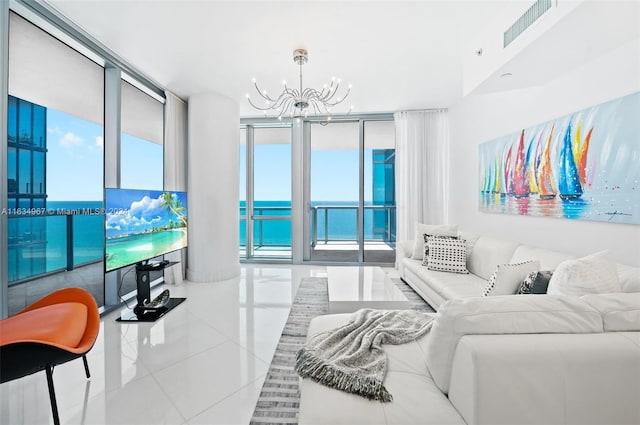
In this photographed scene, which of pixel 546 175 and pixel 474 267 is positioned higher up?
pixel 546 175

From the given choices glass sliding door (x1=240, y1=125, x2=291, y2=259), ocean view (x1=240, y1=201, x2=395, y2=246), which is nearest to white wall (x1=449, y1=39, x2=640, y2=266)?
ocean view (x1=240, y1=201, x2=395, y2=246)

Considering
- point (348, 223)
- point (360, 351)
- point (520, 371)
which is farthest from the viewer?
point (348, 223)

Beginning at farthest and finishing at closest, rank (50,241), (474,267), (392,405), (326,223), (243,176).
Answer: (326,223)
(243,176)
(474,267)
(50,241)
(392,405)

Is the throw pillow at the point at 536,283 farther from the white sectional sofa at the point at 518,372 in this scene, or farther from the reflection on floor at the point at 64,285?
the reflection on floor at the point at 64,285

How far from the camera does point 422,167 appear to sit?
4.79m

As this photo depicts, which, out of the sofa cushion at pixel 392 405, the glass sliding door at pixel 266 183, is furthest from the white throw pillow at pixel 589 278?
the glass sliding door at pixel 266 183

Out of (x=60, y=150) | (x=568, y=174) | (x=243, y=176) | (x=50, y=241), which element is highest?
(x=243, y=176)

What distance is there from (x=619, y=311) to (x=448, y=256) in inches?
84.1

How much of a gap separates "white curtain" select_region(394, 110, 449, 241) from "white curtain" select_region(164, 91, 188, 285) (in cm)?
341

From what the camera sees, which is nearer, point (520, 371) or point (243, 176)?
point (520, 371)

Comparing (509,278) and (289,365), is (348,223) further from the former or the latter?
(289,365)

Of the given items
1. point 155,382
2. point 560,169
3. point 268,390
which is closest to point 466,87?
point 560,169

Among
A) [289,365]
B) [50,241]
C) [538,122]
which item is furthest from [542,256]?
[50,241]

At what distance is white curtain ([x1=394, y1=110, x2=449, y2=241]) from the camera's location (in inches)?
187
